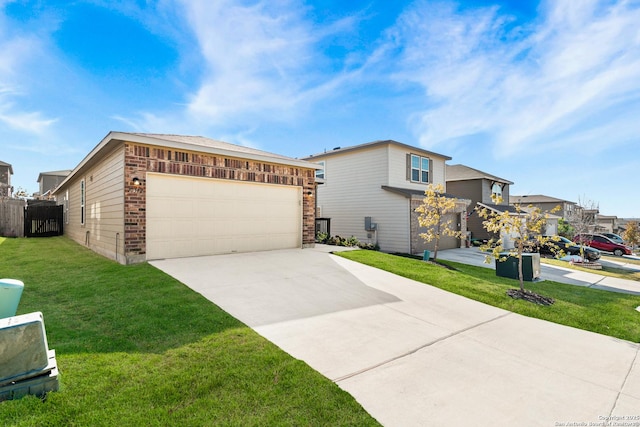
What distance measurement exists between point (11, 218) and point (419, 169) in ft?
71.4

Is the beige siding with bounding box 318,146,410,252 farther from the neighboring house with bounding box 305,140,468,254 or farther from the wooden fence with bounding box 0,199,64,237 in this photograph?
the wooden fence with bounding box 0,199,64,237

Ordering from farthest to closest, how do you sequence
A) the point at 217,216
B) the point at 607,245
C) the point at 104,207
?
the point at 607,245 < the point at 104,207 < the point at 217,216

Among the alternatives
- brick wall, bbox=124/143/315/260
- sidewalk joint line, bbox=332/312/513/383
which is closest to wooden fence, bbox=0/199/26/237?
brick wall, bbox=124/143/315/260

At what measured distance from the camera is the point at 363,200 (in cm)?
1630

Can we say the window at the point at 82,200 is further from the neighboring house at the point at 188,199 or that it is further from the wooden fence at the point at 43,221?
the wooden fence at the point at 43,221

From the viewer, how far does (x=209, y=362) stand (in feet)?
10.3

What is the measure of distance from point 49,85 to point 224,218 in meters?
9.98

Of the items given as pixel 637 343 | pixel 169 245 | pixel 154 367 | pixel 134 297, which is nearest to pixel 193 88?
pixel 169 245

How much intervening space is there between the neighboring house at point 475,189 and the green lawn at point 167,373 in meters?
20.4

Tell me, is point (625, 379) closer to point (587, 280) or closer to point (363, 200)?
point (587, 280)

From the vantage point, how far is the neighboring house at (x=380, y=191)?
48.1ft

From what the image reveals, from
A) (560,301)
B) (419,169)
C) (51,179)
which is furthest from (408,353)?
(51,179)

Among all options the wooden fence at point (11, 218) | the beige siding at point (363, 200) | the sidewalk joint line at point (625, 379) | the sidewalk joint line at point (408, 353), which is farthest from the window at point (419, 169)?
the wooden fence at point (11, 218)

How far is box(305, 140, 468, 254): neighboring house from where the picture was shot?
14.7m
